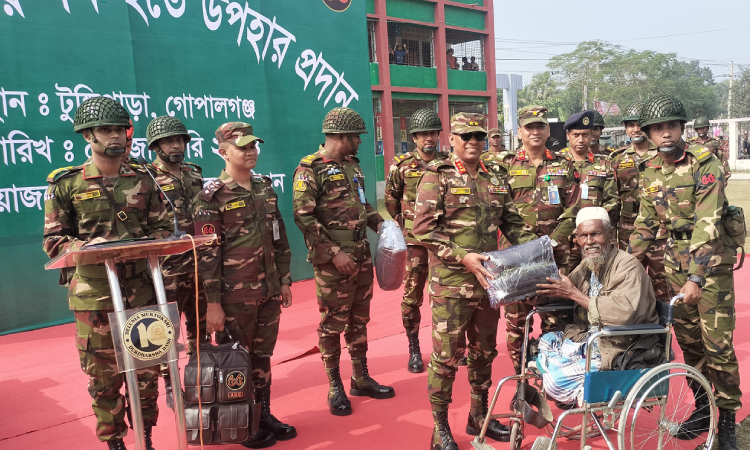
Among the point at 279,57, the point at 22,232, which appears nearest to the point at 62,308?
the point at 22,232

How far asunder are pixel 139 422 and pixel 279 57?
20.1ft

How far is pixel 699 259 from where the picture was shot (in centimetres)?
316

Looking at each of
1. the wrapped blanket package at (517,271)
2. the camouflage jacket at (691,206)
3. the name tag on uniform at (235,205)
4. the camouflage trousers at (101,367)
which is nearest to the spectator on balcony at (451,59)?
the camouflage jacket at (691,206)

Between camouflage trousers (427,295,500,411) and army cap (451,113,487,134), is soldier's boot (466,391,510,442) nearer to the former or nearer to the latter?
camouflage trousers (427,295,500,411)

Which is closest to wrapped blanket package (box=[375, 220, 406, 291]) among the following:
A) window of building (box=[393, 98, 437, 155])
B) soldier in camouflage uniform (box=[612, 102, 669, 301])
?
soldier in camouflage uniform (box=[612, 102, 669, 301])

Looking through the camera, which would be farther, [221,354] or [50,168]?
[50,168]

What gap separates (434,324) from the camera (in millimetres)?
3295

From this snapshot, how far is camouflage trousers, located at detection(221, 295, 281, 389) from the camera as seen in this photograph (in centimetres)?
352

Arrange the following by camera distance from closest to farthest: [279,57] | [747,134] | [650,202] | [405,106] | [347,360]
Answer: [650,202]
[347,360]
[279,57]
[405,106]
[747,134]

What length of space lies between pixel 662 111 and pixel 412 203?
2.45 m

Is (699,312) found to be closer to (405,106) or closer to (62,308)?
(62,308)

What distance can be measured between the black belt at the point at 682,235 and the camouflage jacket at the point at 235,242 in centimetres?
238

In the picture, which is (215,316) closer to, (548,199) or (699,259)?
(548,199)

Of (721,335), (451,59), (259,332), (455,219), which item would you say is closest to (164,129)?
(259,332)
